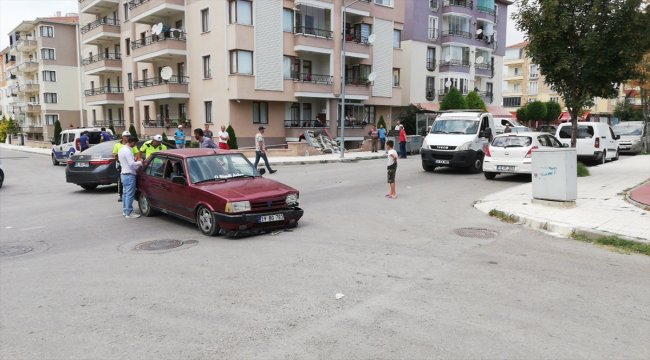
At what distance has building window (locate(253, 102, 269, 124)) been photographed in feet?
111

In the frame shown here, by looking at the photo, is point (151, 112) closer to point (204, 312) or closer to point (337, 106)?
point (337, 106)

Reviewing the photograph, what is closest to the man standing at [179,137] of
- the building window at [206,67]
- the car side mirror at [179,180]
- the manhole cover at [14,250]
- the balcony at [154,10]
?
the building window at [206,67]

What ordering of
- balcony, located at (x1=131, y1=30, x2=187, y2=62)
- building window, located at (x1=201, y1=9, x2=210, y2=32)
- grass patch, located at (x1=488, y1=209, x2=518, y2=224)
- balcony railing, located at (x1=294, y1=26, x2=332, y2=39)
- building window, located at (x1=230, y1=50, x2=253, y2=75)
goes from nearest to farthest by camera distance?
grass patch, located at (x1=488, y1=209, x2=518, y2=224), building window, located at (x1=230, y1=50, x2=253, y2=75), building window, located at (x1=201, y1=9, x2=210, y2=32), balcony railing, located at (x1=294, y1=26, x2=332, y2=39), balcony, located at (x1=131, y1=30, x2=187, y2=62)

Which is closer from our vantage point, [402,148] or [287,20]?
[402,148]

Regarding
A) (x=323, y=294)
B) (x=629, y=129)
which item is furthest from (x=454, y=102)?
(x=323, y=294)

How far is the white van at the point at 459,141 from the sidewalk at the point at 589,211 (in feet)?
11.0

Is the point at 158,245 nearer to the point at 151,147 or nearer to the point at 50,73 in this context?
the point at 151,147

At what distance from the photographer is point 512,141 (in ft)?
53.8

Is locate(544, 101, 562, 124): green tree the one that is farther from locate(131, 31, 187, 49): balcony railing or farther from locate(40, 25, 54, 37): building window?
locate(40, 25, 54, 37): building window

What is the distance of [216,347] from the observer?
4332 mm

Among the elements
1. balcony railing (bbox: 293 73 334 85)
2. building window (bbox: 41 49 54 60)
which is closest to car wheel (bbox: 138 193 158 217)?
balcony railing (bbox: 293 73 334 85)

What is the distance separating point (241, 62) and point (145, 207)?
22718mm

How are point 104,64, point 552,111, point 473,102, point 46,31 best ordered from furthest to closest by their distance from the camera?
point 46,31
point 552,111
point 104,64
point 473,102

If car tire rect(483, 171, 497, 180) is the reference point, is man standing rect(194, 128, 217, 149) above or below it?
above
